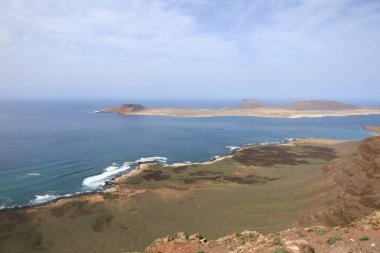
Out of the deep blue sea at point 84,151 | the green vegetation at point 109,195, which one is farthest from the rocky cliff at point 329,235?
the deep blue sea at point 84,151

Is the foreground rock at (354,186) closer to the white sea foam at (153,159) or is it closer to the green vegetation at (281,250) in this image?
the green vegetation at (281,250)

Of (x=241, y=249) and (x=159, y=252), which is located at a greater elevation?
(x=241, y=249)

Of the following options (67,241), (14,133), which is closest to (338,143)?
(67,241)

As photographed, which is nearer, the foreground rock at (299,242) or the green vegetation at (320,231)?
the foreground rock at (299,242)

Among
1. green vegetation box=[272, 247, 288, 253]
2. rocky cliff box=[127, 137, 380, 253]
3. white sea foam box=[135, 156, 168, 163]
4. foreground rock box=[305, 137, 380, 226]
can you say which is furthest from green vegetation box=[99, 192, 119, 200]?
green vegetation box=[272, 247, 288, 253]

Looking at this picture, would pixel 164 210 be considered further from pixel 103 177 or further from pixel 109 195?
pixel 103 177

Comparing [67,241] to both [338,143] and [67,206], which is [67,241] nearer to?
[67,206]
